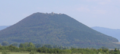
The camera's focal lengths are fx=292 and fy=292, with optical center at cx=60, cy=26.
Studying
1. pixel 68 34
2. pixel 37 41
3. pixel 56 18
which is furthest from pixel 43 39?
pixel 56 18

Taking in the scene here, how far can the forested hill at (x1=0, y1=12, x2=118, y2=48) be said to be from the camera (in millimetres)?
115688

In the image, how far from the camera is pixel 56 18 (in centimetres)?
13800

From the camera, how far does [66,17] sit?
14100 centimetres

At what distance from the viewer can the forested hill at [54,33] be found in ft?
380

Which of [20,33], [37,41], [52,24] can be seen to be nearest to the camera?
[37,41]

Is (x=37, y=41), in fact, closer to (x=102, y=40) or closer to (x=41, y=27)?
(x=41, y=27)

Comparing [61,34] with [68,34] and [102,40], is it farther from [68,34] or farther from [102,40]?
[102,40]

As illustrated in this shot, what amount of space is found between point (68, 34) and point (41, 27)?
13.5 metres

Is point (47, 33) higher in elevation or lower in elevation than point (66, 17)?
lower

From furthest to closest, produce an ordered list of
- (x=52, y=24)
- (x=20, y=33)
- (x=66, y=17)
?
(x=66, y=17), (x=52, y=24), (x=20, y=33)

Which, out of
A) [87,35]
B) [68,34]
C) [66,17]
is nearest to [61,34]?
[68,34]

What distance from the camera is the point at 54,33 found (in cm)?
12112

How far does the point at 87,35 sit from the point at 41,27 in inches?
834

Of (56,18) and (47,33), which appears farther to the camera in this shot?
(56,18)
